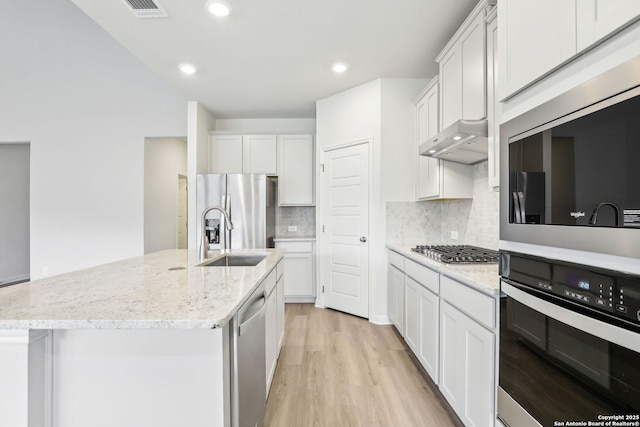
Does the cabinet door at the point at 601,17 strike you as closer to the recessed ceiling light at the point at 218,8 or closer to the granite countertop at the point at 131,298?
the granite countertop at the point at 131,298

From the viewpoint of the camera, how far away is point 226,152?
4363 mm

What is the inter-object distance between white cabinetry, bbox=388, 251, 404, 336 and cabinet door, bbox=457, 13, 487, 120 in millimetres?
1348

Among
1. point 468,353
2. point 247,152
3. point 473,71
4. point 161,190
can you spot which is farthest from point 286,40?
point 161,190

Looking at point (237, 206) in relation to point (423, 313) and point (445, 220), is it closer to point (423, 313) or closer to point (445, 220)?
point (445, 220)

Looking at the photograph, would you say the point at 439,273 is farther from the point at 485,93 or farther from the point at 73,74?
the point at 73,74

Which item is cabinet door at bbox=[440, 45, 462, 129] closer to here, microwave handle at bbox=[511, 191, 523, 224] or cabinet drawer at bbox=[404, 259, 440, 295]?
cabinet drawer at bbox=[404, 259, 440, 295]

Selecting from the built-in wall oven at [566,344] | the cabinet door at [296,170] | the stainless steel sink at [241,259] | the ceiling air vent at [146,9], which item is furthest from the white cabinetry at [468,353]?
the cabinet door at [296,170]

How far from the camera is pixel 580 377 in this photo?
83 cm

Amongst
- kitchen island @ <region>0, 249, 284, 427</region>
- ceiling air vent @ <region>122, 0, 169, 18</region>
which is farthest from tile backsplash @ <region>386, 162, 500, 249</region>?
ceiling air vent @ <region>122, 0, 169, 18</region>

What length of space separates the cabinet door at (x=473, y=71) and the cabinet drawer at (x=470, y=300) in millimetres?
1074

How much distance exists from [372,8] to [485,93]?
3.39ft

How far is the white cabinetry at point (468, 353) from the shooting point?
130 cm

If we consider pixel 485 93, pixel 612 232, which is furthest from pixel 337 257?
pixel 612 232

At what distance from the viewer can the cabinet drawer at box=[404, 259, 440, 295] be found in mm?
1933
